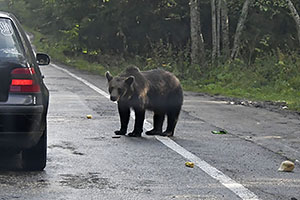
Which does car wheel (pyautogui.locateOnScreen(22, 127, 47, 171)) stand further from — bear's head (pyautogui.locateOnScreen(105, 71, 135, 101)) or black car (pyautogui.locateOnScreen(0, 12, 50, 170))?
bear's head (pyautogui.locateOnScreen(105, 71, 135, 101))

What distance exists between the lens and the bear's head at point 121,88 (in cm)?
1011

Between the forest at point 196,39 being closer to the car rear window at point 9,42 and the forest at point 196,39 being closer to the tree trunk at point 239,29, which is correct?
the tree trunk at point 239,29

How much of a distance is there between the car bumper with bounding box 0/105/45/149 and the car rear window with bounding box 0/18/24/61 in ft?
1.62

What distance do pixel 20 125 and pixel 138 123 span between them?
3.41m

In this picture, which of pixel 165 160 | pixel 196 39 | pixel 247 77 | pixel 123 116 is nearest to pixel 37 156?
pixel 165 160

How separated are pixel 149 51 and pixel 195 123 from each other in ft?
61.0

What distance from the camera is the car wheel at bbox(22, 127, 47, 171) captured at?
25.1 feet

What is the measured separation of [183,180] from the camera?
24.5ft

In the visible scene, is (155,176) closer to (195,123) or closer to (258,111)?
(195,123)

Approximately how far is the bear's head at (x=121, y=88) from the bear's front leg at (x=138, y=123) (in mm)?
274

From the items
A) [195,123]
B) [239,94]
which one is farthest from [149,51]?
[195,123]

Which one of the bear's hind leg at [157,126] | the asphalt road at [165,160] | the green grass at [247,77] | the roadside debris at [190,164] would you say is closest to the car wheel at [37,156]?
the asphalt road at [165,160]

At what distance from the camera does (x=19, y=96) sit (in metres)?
7.15

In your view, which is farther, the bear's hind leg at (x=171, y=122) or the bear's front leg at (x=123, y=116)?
the bear's hind leg at (x=171, y=122)
